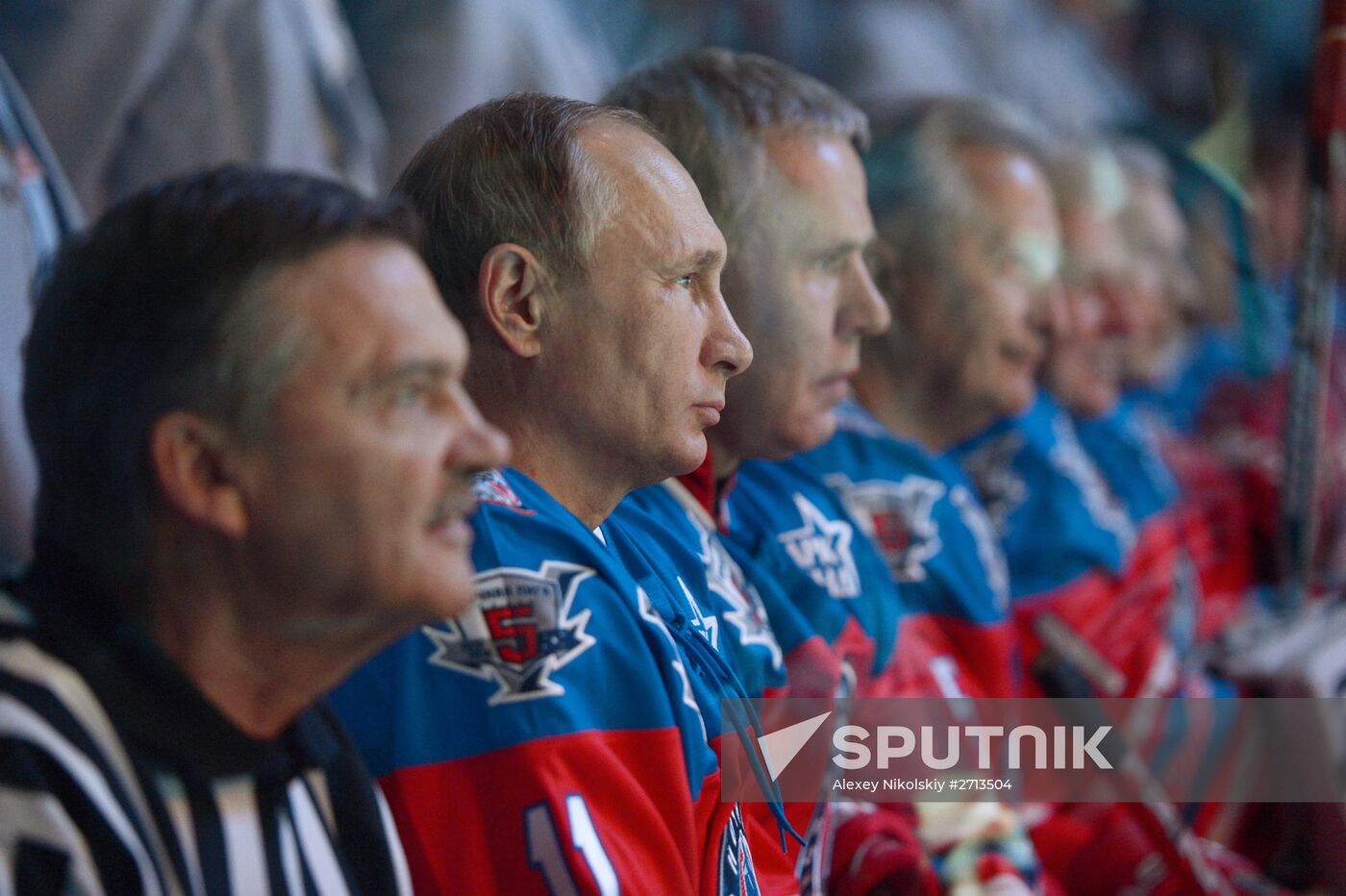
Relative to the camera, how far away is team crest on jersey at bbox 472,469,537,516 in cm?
69

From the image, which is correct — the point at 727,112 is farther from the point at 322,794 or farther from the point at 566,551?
the point at 322,794

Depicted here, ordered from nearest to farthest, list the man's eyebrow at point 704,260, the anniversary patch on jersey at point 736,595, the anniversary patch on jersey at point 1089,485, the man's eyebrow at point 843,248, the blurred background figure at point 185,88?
the man's eyebrow at point 704,260 → the anniversary patch on jersey at point 736,595 → the man's eyebrow at point 843,248 → the blurred background figure at point 185,88 → the anniversary patch on jersey at point 1089,485

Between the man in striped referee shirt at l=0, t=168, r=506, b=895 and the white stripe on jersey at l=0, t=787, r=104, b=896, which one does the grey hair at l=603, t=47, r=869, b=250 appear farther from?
the white stripe on jersey at l=0, t=787, r=104, b=896

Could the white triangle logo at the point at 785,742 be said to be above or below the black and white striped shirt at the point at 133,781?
below

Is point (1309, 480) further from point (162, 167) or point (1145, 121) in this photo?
point (162, 167)

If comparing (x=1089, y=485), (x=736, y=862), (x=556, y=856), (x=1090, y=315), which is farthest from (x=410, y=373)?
(x=1090, y=315)

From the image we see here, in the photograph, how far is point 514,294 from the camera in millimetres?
702

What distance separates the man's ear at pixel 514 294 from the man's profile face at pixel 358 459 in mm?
120

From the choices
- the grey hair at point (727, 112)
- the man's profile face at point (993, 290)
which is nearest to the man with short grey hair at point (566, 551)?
the grey hair at point (727, 112)

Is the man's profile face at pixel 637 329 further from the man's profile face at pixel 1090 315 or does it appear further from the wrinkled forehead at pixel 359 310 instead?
the man's profile face at pixel 1090 315

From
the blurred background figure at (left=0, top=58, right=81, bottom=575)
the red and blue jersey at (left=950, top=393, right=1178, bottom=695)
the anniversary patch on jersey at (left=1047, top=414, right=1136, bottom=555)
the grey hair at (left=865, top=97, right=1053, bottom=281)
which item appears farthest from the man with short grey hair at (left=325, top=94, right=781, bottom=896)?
the anniversary patch on jersey at (left=1047, top=414, right=1136, bottom=555)

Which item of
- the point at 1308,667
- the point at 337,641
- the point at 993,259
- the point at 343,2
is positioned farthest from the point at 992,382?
the point at 337,641

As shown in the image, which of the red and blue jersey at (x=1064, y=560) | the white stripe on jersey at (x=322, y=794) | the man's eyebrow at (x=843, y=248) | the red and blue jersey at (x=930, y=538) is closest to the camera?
the white stripe on jersey at (x=322, y=794)

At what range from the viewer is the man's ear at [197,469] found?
21.5 inches
